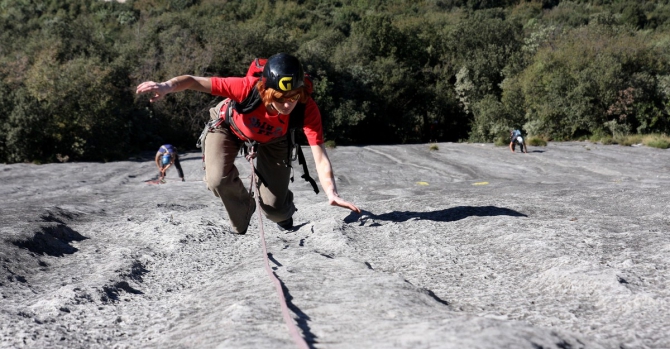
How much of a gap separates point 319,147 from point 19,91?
27.1m

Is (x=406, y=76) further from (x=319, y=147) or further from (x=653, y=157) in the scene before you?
(x=319, y=147)

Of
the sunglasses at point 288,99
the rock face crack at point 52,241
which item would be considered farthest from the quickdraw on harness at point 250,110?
the rock face crack at point 52,241

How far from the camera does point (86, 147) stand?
30.5 metres

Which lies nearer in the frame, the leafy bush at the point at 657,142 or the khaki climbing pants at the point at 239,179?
the khaki climbing pants at the point at 239,179

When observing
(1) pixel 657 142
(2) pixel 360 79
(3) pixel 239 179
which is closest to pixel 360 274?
(3) pixel 239 179

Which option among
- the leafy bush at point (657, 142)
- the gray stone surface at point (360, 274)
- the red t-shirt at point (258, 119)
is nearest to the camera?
the gray stone surface at point (360, 274)

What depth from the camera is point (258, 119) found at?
243 inches

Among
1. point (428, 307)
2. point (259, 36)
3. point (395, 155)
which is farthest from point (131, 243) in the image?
point (259, 36)

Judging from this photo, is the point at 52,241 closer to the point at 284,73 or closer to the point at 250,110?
the point at 250,110

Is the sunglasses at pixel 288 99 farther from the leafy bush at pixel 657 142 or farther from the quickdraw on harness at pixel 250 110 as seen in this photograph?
the leafy bush at pixel 657 142

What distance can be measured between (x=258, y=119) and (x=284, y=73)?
927mm

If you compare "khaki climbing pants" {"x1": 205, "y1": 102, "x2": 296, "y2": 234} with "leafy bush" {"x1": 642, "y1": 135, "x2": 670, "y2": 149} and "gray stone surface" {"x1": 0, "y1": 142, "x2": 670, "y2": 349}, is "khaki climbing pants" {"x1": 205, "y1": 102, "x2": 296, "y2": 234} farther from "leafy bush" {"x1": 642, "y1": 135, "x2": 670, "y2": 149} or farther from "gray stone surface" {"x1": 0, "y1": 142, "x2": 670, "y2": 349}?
"leafy bush" {"x1": 642, "y1": 135, "x2": 670, "y2": 149}

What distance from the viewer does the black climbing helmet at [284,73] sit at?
17.6 ft

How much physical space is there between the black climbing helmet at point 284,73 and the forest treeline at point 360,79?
2600 centimetres
